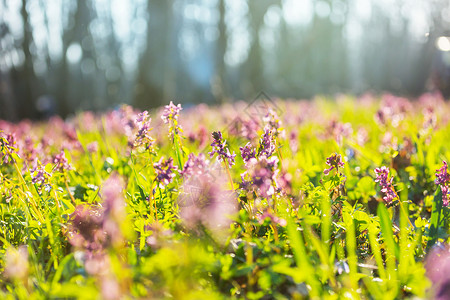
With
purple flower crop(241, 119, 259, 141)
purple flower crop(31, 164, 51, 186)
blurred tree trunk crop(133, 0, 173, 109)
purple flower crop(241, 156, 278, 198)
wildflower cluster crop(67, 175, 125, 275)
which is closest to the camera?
wildflower cluster crop(67, 175, 125, 275)

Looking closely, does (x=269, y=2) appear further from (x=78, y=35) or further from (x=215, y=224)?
(x=215, y=224)

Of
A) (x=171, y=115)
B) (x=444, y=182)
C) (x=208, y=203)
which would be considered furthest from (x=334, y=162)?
(x=171, y=115)

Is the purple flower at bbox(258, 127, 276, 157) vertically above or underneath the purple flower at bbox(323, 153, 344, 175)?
above

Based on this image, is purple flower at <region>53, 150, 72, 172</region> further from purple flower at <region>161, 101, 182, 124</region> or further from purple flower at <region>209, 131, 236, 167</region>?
purple flower at <region>209, 131, 236, 167</region>

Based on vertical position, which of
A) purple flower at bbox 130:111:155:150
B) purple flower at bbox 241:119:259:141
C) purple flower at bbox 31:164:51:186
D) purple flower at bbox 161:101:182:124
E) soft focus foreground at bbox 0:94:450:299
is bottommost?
soft focus foreground at bbox 0:94:450:299

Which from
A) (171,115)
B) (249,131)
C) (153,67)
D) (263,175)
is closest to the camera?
(263,175)

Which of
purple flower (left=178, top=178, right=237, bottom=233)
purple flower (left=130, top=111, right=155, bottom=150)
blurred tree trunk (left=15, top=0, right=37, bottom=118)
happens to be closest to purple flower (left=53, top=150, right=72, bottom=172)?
purple flower (left=130, top=111, right=155, bottom=150)

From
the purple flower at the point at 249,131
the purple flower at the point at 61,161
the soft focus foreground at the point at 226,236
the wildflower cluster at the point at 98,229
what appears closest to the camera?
the wildflower cluster at the point at 98,229

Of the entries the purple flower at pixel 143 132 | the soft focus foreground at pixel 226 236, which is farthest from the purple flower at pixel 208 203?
the purple flower at pixel 143 132

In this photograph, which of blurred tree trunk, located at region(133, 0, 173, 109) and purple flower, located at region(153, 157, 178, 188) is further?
blurred tree trunk, located at region(133, 0, 173, 109)

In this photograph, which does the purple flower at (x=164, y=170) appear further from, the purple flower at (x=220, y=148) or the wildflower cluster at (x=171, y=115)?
the wildflower cluster at (x=171, y=115)

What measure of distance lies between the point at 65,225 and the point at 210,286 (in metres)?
0.68

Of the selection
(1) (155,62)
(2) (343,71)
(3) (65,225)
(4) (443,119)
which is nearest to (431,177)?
(3) (65,225)

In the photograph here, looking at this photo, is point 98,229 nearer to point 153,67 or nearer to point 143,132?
point 143,132
